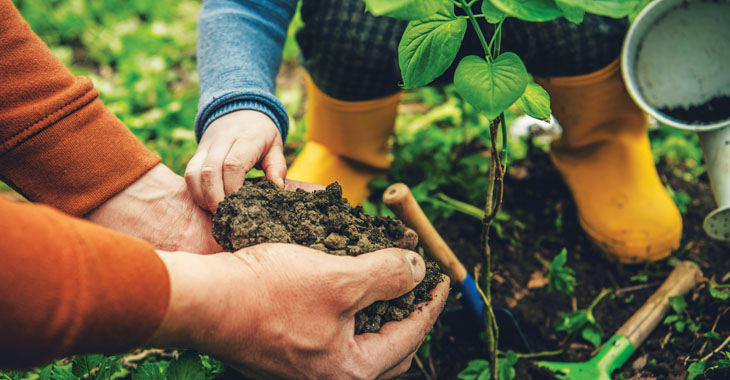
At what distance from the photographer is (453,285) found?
1448 millimetres

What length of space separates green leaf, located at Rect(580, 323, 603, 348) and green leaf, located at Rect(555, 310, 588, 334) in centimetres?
2

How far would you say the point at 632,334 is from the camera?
58.5 inches

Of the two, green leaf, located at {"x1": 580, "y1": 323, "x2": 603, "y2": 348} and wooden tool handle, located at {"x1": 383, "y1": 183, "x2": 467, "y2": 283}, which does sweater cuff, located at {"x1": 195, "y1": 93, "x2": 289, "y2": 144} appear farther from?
green leaf, located at {"x1": 580, "y1": 323, "x2": 603, "y2": 348}

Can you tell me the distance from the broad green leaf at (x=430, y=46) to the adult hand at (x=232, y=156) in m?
0.59

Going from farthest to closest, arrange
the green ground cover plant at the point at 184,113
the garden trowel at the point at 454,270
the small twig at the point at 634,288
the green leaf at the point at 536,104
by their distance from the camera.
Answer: the green ground cover plant at the point at 184,113
the small twig at the point at 634,288
the garden trowel at the point at 454,270
the green leaf at the point at 536,104

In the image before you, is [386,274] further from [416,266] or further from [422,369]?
[422,369]

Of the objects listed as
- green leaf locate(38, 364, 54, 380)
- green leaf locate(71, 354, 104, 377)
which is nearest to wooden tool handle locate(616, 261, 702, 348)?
green leaf locate(71, 354, 104, 377)

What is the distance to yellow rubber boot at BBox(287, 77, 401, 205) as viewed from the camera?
2003 millimetres

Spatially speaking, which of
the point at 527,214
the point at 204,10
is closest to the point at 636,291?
the point at 527,214

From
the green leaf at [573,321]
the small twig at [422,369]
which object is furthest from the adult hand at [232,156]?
the green leaf at [573,321]

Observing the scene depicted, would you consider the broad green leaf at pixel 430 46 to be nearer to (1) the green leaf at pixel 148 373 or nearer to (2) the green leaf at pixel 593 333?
(1) the green leaf at pixel 148 373

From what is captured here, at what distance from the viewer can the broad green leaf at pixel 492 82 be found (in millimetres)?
839

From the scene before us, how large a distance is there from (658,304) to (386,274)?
3.45 feet

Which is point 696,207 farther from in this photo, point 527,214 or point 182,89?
point 182,89
